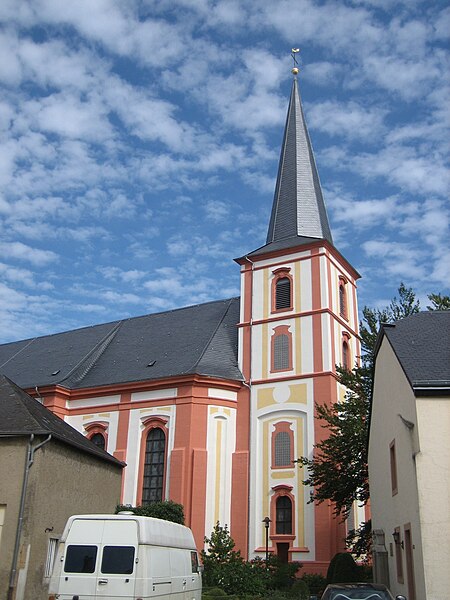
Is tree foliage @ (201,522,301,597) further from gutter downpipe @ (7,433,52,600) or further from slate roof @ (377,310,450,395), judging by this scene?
slate roof @ (377,310,450,395)

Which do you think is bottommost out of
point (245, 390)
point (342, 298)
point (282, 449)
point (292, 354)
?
point (282, 449)

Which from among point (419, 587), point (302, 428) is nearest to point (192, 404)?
point (302, 428)

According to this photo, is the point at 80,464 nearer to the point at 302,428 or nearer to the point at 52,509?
the point at 52,509

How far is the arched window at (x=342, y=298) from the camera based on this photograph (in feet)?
110

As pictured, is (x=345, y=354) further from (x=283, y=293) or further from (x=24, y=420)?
(x=24, y=420)

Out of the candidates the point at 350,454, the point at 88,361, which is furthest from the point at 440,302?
the point at 88,361

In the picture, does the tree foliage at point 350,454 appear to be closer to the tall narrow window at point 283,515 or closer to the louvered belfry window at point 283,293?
the tall narrow window at point 283,515

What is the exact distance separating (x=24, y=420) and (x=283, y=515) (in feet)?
49.5

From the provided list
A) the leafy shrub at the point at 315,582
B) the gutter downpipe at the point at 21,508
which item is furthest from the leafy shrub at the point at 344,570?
the gutter downpipe at the point at 21,508

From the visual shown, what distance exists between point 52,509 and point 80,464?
2.04 m

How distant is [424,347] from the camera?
580 inches

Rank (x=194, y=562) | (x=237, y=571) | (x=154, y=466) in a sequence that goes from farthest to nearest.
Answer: (x=154, y=466) < (x=237, y=571) < (x=194, y=562)

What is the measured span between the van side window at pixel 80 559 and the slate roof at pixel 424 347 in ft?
23.1

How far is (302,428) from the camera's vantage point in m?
29.4
